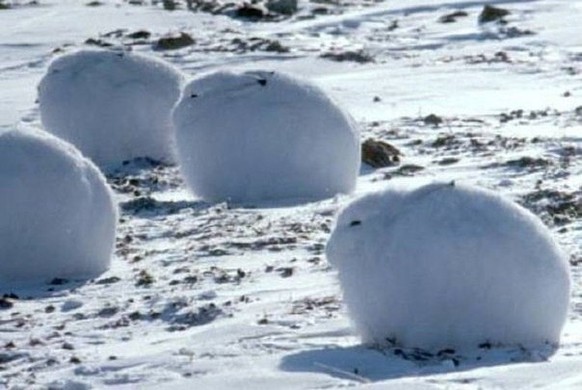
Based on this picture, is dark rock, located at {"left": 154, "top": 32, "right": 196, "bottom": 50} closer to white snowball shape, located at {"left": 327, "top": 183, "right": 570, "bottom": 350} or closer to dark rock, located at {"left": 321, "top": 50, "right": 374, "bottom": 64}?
dark rock, located at {"left": 321, "top": 50, "right": 374, "bottom": 64}

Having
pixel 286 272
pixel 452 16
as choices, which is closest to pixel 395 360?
pixel 286 272

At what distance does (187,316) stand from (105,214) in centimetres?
183

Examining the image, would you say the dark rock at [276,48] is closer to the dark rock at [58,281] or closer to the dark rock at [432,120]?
the dark rock at [432,120]

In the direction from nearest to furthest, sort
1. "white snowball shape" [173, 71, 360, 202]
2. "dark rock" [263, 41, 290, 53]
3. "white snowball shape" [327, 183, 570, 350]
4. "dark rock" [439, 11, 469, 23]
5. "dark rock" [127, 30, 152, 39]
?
"white snowball shape" [327, 183, 570, 350] < "white snowball shape" [173, 71, 360, 202] < "dark rock" [263, 41, 290, 53] < "dark rock" [127, 30, 152, 39] < "dark rock" [439, 11, 469, 23]

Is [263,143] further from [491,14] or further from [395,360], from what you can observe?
[491,14]

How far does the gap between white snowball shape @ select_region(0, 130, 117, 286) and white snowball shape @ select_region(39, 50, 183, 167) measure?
4.59 metres

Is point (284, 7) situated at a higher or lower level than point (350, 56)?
lower

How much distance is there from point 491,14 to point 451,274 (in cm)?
1917

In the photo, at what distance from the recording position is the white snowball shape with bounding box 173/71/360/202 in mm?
13883

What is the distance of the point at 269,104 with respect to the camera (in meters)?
13.9

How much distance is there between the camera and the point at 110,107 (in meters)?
15.9

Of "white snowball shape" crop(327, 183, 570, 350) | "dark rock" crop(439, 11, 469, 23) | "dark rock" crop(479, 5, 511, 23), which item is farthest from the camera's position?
"dark rock" crop(439, 11, 469, 23)

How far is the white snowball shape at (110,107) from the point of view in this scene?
1592cm

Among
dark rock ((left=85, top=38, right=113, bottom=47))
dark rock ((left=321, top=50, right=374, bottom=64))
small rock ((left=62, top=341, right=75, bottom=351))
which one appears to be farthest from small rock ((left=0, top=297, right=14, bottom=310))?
dark rock ((left=85, top=38, right=113, bottom=47))
